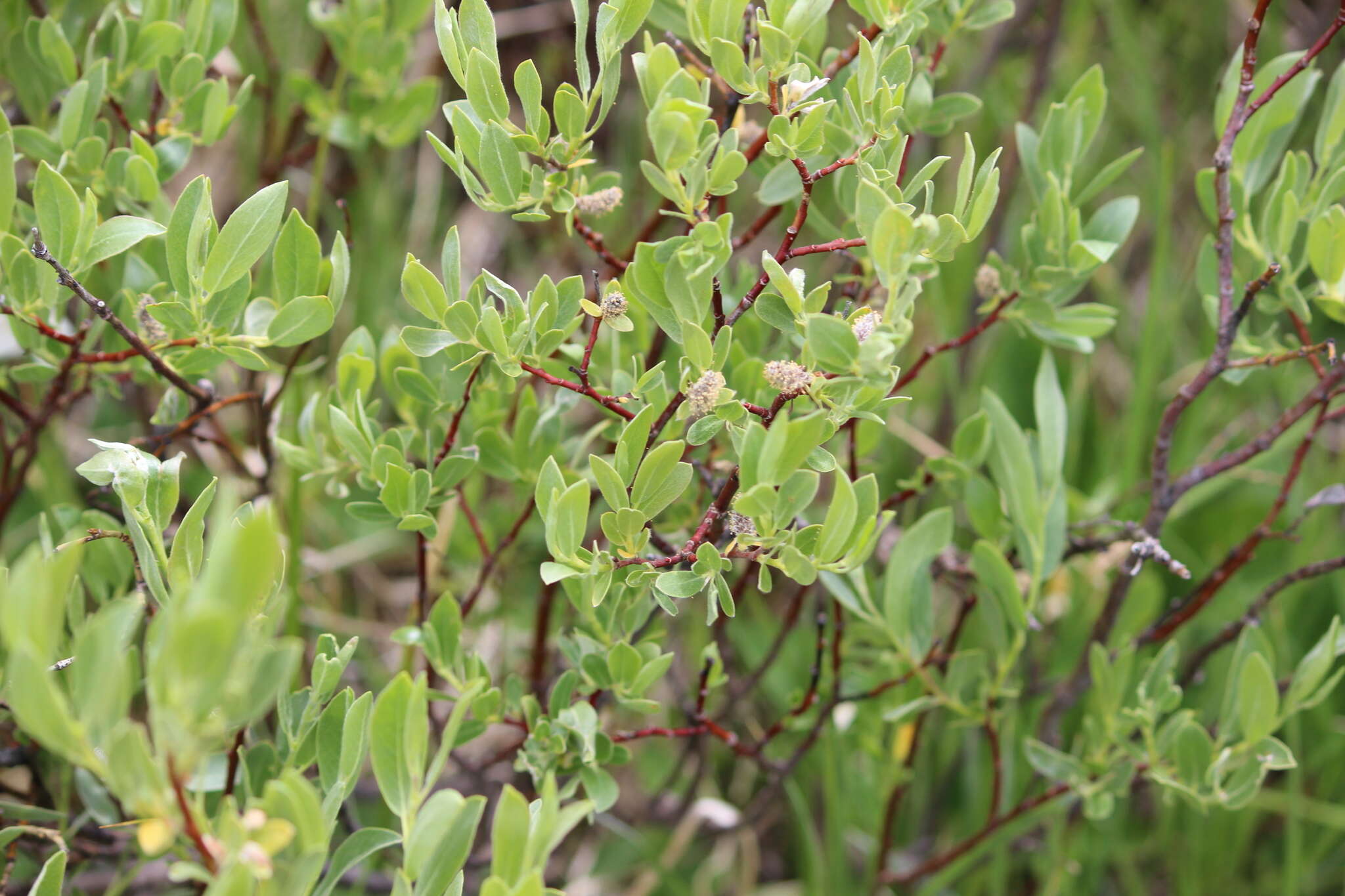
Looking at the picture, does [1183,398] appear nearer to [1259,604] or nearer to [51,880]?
[1259,604]

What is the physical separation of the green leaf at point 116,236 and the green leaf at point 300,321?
0.25 ft

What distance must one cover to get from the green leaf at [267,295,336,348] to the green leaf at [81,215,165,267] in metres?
0.08

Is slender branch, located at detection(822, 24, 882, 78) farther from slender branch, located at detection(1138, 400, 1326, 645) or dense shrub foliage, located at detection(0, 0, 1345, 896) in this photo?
slender branch, located at detection(1138, 400, 1326, 645)

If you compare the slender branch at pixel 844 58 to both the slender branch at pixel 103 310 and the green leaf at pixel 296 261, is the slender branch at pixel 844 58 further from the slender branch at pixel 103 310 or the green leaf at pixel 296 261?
the slender branch at pixel 103 310

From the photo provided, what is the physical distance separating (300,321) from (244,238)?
6 centimetres

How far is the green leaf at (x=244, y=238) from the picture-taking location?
0.57 m

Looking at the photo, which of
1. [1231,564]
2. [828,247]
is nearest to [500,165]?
[828,247]

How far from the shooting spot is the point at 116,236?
1.98 feet

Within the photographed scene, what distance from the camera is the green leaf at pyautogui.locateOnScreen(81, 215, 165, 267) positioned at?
60 cm

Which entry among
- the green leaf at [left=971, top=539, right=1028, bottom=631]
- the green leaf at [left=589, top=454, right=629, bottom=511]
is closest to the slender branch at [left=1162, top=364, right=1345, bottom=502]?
the green leaf at [left=971, top=539, right=1028, bottom=631]

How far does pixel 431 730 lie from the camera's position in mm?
888

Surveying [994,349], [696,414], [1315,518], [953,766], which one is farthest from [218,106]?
[1315,518]

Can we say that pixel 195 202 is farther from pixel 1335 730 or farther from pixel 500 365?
pixel 1335 730

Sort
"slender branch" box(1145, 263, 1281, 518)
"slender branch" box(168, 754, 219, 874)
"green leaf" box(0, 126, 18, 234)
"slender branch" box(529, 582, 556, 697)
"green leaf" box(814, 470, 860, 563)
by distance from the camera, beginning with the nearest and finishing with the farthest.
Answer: "slender branch" box(168, 754, 219, 874) < "green leaf" box(814, 470, 860, 563) < "green leaf" box(0, 126, 18, 234) < "slender branch" box(1145, 263, 1281, 518) < "slender branch" box(529, 582, 556, 697)
